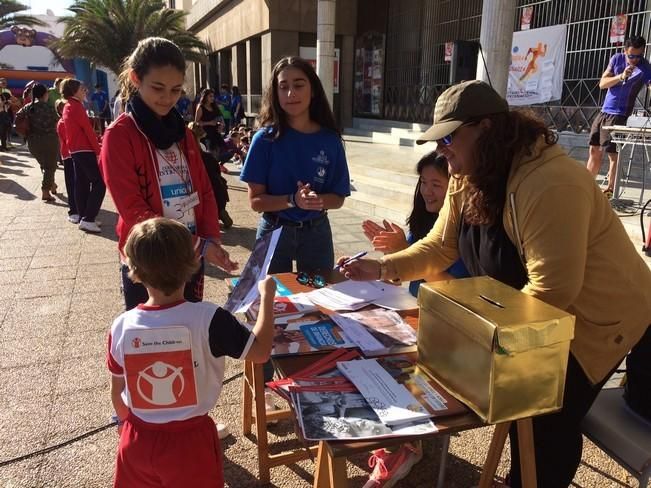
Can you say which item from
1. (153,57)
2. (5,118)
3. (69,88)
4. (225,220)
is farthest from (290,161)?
(5,118)

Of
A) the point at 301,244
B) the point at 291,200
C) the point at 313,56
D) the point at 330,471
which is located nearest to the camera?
the point at 330,471

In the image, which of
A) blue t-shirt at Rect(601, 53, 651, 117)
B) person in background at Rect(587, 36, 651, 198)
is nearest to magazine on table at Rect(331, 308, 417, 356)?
person in background at Rect(587, 36, 651, 198)

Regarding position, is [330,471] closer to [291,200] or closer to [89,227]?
[291,200]

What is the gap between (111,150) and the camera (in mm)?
2098

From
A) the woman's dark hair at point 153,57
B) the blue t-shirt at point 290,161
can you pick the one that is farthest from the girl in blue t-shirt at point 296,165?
the woman's dark hair at point 153,57

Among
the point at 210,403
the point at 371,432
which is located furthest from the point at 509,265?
the point at 210,403

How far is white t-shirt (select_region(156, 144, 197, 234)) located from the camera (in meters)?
2.22

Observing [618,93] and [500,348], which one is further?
[618,93]

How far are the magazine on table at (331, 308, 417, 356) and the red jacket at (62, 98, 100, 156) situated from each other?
5629 millimetres

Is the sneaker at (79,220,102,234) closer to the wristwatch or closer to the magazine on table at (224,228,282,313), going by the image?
the wristwatch

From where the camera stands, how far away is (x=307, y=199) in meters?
2.59

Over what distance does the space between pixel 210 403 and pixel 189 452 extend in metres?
0.15

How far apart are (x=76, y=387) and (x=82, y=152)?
4.44m

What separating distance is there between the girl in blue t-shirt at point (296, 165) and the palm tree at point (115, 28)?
24563 mm
